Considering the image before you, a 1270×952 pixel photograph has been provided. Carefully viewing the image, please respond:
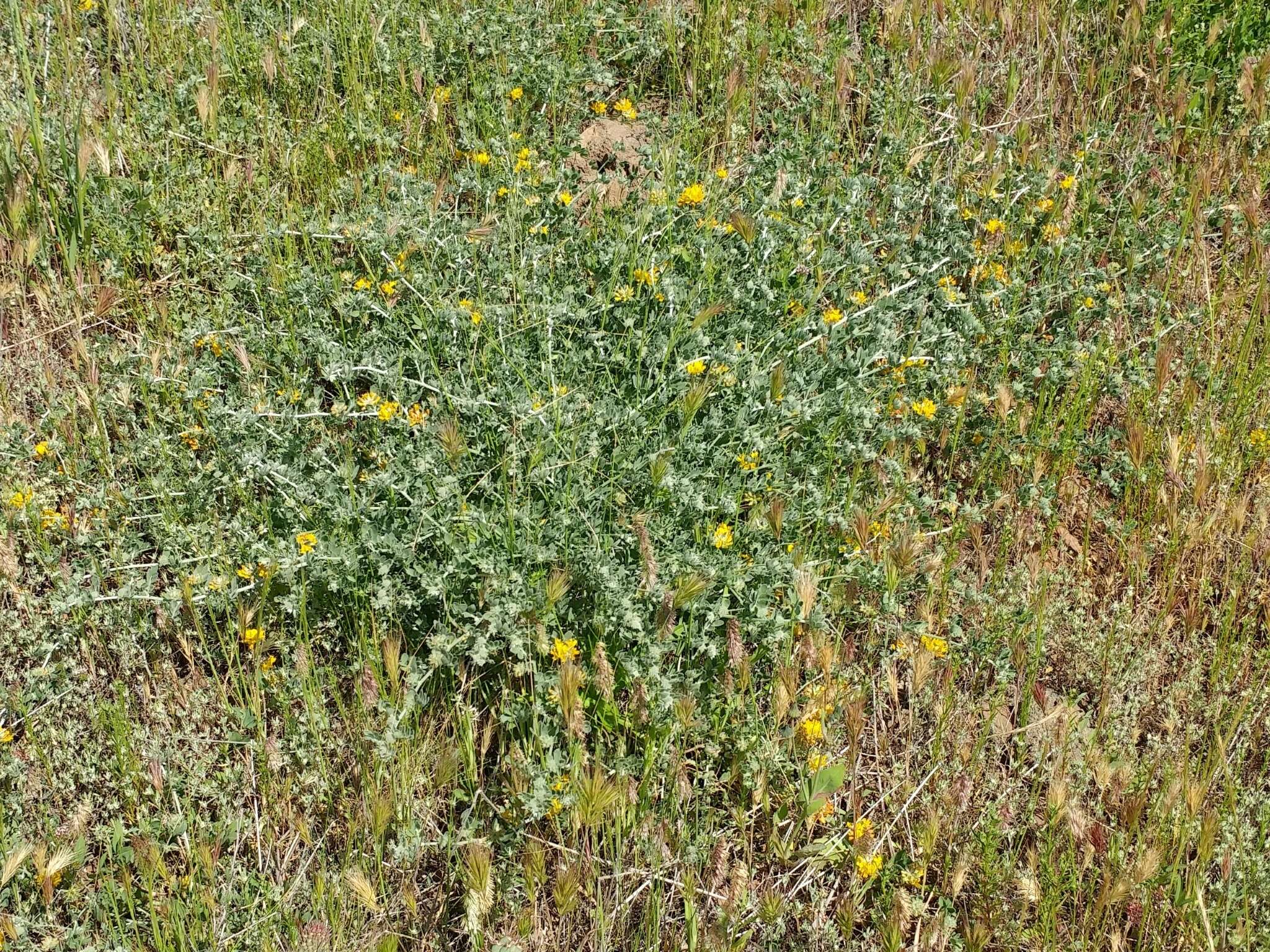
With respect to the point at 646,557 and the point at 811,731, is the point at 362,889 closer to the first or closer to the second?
the point at 646,557

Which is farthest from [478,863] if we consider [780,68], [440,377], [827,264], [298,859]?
[780,68]

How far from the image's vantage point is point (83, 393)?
126 inches

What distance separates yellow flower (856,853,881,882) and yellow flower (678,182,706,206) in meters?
2.07

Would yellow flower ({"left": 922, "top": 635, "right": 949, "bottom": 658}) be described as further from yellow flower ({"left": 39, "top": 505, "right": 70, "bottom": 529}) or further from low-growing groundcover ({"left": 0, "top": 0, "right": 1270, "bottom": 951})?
yellow flower ({"left": 39, "top": 505, "right": 70, "bottom": 529})

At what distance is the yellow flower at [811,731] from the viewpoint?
100 inches

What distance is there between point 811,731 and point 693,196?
1810mm

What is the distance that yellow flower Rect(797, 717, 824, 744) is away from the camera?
100 inches

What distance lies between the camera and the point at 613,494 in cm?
281

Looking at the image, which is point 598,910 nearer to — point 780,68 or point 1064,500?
point 1064,500

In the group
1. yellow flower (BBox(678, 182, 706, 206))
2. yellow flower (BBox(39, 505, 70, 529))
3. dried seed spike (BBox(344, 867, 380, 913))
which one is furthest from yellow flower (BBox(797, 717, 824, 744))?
yellow flower (BBox(39, 505, 70, 529))

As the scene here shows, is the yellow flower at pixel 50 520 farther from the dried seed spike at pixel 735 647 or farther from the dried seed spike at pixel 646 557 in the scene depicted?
the dried seed spike at pixel 735 647

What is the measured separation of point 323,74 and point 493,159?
83 cm

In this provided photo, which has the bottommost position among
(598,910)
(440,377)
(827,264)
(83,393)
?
(598,910)

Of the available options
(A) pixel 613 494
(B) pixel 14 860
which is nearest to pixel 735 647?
(A) pixel 613 494
